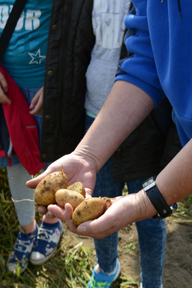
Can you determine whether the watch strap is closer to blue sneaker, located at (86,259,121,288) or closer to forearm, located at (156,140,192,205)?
forearm, located at (156,140,192,205)

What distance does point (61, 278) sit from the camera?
237cm

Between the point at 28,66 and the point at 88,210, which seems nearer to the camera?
the point at 88,210

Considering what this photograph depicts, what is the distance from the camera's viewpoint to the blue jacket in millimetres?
1068

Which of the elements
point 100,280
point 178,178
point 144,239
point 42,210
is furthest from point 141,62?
point 100,280

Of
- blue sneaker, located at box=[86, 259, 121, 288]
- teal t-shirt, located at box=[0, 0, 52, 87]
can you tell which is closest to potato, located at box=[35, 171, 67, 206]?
teal t-shirt, located at box=[0, 0, 52, 87]

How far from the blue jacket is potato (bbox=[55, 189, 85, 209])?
52 cm

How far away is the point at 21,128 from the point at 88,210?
1.12 meters

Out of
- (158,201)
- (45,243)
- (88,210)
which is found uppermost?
(158,201)

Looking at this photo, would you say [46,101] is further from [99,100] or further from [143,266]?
[143,266]

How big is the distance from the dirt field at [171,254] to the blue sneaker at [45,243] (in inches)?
8.2

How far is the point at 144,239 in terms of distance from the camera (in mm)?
1962

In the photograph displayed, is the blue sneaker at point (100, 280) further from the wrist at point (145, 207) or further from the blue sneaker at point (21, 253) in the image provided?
the wrist at point (145, 207)

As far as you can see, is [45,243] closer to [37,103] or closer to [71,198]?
[37,103]

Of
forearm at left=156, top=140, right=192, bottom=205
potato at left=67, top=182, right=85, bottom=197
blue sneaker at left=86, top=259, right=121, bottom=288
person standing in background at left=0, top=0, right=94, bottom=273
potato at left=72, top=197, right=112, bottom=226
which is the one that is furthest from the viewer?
blue sneaker at left=86, top=259, right=121, bottom=288
